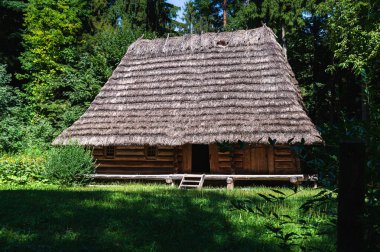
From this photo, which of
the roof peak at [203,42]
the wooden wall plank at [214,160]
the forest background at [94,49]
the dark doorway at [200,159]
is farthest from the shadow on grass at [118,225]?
the forest background at [94,49]

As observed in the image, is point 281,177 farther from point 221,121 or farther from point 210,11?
point 210,11

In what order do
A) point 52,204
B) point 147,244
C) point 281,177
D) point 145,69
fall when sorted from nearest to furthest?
point 147,244 → point 52,204 → point 281,177 → point 145,69

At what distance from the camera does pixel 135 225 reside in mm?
6867

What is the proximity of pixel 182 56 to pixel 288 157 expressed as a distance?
809cm

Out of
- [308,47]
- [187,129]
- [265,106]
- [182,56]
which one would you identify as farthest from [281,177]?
[308,47]

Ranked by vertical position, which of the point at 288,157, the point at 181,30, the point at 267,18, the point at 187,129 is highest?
the point at 181,30

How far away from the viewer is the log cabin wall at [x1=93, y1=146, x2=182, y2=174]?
18.0 m

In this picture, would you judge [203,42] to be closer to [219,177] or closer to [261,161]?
[261,161]

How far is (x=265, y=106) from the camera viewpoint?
54.1 feet

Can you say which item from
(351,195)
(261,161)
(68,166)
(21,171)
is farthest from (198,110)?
(351,195)

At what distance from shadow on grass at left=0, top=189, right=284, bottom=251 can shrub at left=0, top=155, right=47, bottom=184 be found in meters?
6.12

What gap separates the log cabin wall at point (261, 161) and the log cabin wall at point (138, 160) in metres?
1.98

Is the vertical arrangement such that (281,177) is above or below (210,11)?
below

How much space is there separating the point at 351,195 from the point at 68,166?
45.1 feet
